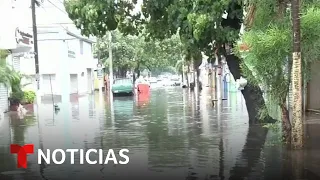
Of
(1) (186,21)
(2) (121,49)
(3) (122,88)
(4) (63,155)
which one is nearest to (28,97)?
(3) (122,88)

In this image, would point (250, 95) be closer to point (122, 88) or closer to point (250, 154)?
point (250, 154)

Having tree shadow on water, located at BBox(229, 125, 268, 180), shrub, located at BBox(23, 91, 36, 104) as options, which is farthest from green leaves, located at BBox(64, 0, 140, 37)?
shrub, located at BBox(23, 91, 36, 104)

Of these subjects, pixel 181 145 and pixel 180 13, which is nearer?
pixel 181 145

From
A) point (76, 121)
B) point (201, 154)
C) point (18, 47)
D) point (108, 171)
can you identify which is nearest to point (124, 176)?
point (108, 171)

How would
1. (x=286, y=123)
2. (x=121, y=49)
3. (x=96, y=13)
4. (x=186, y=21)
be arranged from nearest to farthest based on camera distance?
(x=286, y=123), (x=186, y=21), (x=96, y=13), (x=121, y=49)

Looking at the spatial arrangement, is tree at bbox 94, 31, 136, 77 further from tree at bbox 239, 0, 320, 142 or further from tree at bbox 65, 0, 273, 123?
tree at bbox 239, 0, 320, 142

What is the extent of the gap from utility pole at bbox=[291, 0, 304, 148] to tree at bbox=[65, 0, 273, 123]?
119 inches

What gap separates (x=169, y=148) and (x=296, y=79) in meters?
3.13

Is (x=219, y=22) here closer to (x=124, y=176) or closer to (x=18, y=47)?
(x=124, y=176)

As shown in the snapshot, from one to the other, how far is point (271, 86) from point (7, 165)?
5723 millimetres

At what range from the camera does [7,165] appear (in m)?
9.49

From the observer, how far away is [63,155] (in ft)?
34.3

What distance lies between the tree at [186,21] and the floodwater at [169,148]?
1.91 m

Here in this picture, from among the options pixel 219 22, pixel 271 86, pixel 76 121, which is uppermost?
pixel 219 22
